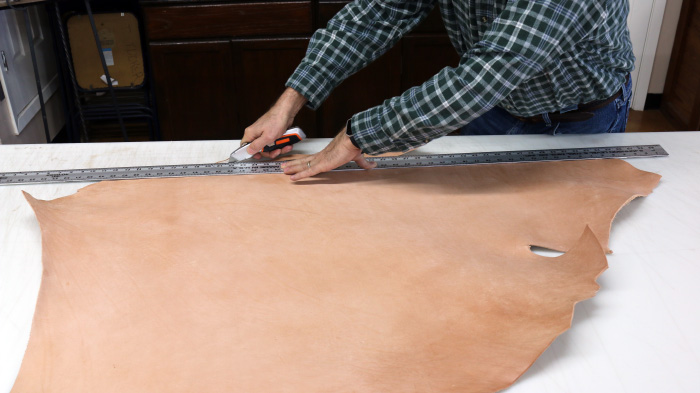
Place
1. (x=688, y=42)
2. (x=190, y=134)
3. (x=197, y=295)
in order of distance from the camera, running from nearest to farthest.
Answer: (x=197, y=295)
(x=190, y=134)
(x=688, y=42)

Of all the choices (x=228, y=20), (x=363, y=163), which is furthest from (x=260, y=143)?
(x=228, y=20)

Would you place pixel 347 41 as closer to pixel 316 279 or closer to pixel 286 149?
pixel 286 149

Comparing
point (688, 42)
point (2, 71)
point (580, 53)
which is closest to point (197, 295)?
point (580, 53)

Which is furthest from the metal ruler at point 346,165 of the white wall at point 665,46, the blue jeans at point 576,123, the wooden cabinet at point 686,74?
the white wall at point 665,46

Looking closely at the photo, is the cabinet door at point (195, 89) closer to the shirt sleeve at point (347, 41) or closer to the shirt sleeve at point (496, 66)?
the shirt sleeve at point (347, 41)

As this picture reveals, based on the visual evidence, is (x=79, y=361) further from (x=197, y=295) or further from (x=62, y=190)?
(x=62, y=190)

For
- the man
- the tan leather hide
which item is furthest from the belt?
the tan leather hide

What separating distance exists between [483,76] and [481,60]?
3cm

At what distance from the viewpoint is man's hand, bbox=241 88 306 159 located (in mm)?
1271

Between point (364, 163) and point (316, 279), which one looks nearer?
point (316, 279)

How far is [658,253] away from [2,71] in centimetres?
231

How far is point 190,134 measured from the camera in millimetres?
2678

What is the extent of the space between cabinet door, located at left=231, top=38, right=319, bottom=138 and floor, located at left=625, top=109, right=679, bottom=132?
1.90 metres

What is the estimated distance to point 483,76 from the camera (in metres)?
1.01
